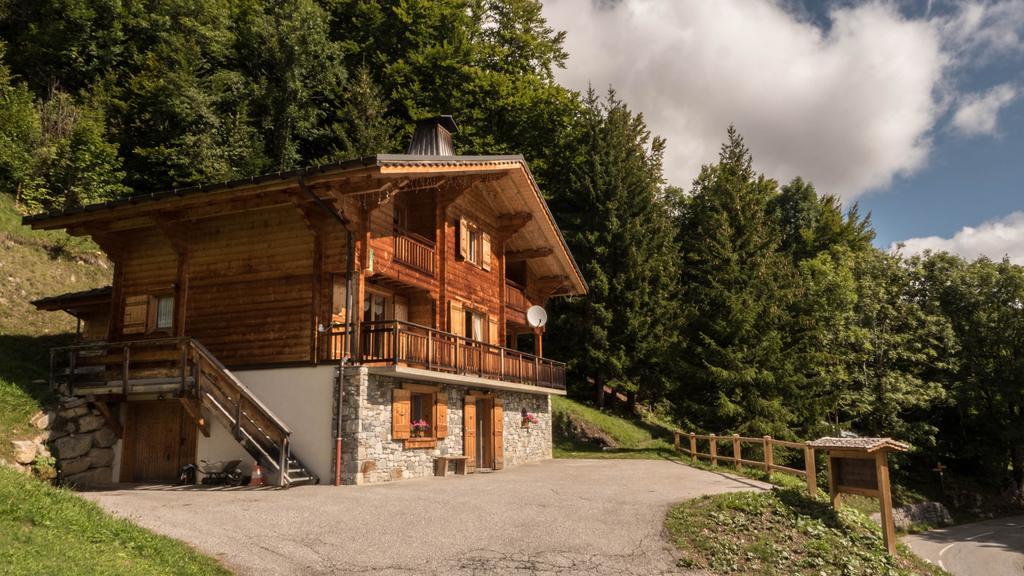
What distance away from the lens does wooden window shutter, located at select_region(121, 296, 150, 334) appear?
748 inches

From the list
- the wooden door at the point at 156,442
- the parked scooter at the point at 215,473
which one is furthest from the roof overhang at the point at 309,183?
the parked scooter at the point at 215,473

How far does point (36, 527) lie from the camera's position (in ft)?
24.7

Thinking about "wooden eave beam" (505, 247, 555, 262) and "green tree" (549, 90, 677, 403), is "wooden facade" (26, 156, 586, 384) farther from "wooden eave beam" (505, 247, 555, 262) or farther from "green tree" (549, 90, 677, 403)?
"green tree" (549, 90, 677, 403)

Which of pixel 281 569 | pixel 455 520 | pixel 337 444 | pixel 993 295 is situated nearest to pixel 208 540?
pixel 281 569

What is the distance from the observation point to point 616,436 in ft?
101

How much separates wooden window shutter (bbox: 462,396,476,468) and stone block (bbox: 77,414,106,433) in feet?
29.1

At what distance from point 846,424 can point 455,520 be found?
26.1 meters

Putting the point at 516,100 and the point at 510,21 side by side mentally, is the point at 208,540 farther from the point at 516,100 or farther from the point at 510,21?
the point at 510,21

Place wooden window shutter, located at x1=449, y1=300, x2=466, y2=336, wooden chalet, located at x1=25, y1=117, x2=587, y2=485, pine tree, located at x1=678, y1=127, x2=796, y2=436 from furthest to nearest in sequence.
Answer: pine tree, located at x1=678, y1=127, x2=796, y2=436 → wooden window shutter, located at x1=449, y1=300, x2=466, y2=336 → wooden chalet, located at x1=25, y1=117, x2=587, y2=485

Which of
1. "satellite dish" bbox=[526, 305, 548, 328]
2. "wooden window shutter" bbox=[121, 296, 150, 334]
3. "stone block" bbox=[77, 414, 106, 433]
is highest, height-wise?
"satellite dish" bbox=[526, 305, 548, 328]

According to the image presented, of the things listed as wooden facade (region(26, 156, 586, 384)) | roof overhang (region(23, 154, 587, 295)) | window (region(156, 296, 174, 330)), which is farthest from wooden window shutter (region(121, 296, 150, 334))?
roof overhang (region(23, 154, 587, 295))

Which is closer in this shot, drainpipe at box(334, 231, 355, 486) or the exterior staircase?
the exterior staircase

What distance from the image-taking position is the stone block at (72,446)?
16.1 meters

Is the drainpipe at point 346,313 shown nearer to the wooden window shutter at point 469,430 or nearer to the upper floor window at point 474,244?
the wooden window shutter at point 469,430
